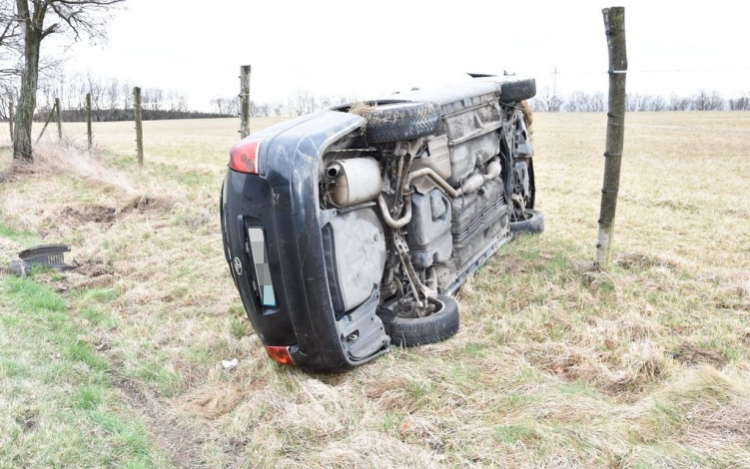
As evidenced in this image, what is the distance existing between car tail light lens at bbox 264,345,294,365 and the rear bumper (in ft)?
0.11

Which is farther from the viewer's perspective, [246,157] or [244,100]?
[244,100]

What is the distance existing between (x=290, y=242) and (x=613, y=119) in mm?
3539

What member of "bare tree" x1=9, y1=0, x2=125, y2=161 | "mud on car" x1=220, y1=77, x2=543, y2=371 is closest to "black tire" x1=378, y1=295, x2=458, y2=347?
"mud on car" x1=220, y1=77, x2=543, y2=371

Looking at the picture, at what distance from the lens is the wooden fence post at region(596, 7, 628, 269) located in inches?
219

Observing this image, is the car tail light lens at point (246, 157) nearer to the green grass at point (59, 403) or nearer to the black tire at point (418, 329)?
the black tire at point (418, 329)

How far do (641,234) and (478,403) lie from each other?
512 centimetres

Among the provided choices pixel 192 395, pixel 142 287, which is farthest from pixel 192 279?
pixel 192 395

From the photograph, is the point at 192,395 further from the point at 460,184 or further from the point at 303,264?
the point at 460,184

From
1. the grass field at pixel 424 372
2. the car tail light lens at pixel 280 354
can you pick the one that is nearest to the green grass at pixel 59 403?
the grass field at pixel 424 372

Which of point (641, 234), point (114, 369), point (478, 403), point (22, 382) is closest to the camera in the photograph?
point (478, 403)

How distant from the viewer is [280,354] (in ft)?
13.1

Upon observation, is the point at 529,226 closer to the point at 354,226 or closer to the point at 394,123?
the point at 394,123

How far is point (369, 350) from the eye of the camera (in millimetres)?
4152

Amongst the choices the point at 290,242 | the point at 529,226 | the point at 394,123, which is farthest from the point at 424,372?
the point at 529,226
